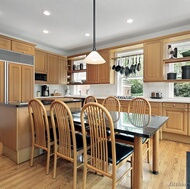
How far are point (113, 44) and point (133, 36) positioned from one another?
723 millimetres

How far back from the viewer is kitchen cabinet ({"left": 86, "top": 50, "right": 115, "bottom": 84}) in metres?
4.51

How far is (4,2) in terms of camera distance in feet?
8.58

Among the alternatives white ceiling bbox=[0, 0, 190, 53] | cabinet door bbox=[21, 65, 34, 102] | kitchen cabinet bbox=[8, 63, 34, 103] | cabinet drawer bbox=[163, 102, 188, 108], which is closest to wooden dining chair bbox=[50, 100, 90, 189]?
white ceiling bbox=[0, 0, 190, 53]

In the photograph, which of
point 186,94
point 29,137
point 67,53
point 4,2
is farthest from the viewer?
point 67,53

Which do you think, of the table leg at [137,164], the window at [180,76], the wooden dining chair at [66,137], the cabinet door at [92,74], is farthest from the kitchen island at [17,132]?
the window at [180,76]

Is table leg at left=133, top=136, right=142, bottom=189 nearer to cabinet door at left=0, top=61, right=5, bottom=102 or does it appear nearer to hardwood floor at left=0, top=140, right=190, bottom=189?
hardwood floor at left=0, top=140, right=190, bottom=189

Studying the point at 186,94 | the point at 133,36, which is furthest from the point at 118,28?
the point at 186,94

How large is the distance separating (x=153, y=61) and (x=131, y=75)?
863 mm

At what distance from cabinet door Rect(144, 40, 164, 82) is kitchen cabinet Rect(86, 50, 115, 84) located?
3.62ft

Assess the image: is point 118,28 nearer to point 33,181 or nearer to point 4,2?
point 4,2

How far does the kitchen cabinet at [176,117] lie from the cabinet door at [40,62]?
378 cm

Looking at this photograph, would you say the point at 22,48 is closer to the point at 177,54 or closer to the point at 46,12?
the point at 46,12

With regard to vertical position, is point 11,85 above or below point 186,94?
above

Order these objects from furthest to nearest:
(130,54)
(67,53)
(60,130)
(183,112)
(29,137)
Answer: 1. (67,53)
2. (130,54)
3. (183,112)
4. (29,137)
5. (60,130)
